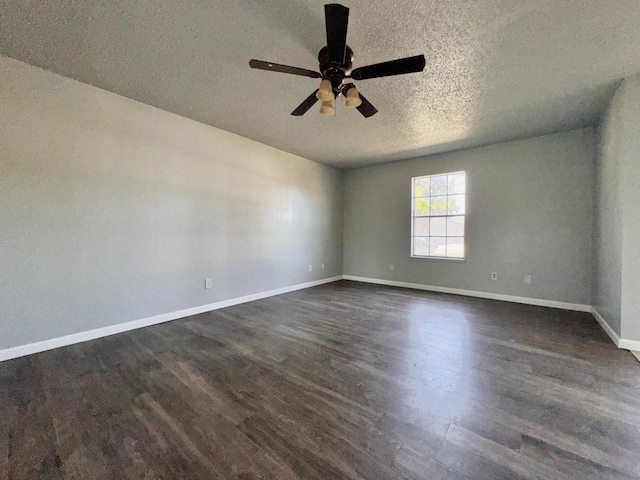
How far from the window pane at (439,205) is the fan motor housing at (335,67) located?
3683mm

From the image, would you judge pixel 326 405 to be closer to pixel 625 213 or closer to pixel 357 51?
pixel 357 51

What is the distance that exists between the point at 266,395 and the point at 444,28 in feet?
9.47

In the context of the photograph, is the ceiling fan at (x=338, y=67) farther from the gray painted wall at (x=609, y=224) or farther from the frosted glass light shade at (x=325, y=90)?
the gray painted wall at (x=609, y=224)

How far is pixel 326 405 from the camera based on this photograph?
1642mm

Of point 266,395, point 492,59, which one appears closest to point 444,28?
point 492,59

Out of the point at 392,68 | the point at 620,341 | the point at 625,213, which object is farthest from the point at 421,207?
the point at 392,68

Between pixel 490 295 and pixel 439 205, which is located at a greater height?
pixel 439 205

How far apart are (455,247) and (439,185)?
1.23 metres

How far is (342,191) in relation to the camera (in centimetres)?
621

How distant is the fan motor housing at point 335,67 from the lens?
186 cm

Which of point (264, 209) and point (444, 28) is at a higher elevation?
point (444, 28)

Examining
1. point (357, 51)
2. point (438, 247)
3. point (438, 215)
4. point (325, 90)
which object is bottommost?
point (438, 247)

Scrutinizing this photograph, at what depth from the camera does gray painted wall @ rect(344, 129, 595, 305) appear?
147 inches

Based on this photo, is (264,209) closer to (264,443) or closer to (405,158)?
(405,158)
